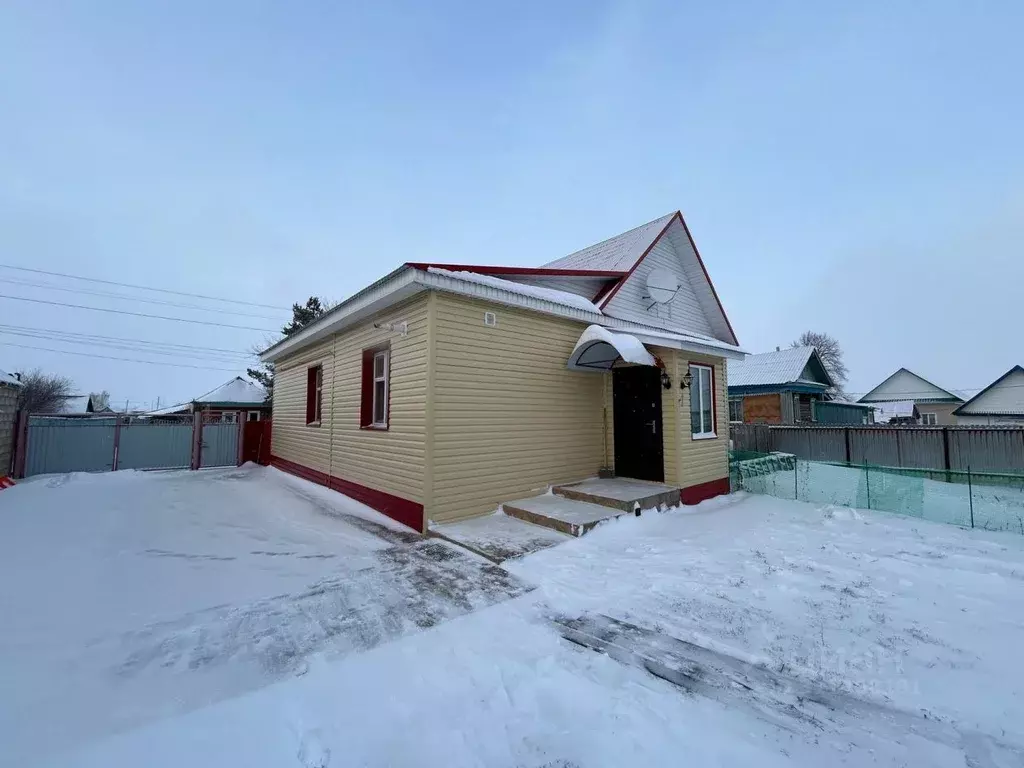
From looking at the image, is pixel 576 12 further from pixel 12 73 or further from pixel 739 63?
pixel 12 73

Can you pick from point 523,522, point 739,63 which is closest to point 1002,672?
point 523,522

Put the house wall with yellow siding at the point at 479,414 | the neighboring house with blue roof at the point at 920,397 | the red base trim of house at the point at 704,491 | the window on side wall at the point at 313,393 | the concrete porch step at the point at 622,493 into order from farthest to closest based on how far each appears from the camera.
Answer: the neighboring house with blue roof at the point at 920,397 → the window on side wall at the point at 313,393 → the red base trim of house at the point at 704,491 → the concrete porch step at the point at 622,493 → the house wall with yellow siding at the point at 479,414

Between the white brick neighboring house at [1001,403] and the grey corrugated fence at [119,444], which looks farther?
the white brick neighboring house at [1001,403]

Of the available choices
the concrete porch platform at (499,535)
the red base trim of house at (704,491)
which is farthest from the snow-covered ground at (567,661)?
the red base trim of house at (704,491)

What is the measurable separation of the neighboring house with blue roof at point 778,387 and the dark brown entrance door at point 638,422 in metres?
13.1

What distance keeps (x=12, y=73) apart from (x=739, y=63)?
18.9 meters

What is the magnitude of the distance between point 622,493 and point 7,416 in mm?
14798

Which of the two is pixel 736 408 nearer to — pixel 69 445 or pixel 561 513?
pixel 561 513

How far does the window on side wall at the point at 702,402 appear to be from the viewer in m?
8.26

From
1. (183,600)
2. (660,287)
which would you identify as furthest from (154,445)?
(660,287)

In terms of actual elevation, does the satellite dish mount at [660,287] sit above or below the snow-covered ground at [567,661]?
above

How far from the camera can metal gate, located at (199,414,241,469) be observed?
1356 centimetres

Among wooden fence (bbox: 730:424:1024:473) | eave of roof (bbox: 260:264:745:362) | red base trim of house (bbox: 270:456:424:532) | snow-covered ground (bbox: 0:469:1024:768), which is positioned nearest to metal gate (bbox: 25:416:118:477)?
red base trim of house (bbox: 270:456:424:532)

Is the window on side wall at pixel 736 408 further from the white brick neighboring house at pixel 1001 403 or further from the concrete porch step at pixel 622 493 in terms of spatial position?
the white brick neighboring house at pixel 1001 403
